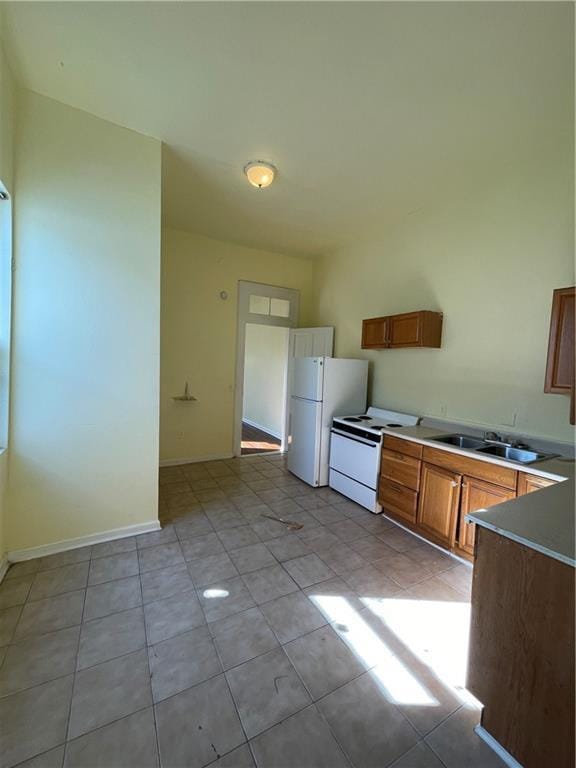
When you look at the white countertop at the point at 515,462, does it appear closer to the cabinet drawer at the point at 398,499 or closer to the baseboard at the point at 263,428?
the cabinet drawer at the point at 398,499

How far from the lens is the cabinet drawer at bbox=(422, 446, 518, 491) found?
2.11 meters

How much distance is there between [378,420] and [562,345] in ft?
6.23

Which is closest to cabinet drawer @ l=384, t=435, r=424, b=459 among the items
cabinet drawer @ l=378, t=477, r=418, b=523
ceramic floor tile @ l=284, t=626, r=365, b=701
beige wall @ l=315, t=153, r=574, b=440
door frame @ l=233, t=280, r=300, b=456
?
cabinet drawer @ l=378, t=477, r=418, b=523

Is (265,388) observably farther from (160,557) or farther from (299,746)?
(299,746)

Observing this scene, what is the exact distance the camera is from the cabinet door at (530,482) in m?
1.94

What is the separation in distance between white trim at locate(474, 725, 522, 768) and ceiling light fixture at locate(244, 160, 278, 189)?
3570 mm

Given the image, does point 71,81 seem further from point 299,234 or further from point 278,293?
point 278,293

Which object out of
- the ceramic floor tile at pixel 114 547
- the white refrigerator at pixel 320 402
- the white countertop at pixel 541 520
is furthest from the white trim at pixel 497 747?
the white refrigerator at pixel 320 402

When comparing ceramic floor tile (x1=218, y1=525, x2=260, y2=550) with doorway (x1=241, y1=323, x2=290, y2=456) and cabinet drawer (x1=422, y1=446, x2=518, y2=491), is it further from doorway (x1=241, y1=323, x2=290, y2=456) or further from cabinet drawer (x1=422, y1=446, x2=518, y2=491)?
doorway (x1=241, y1=323, x2=290, y2=456)

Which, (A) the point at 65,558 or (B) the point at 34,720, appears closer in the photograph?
(B) the point at 34,720

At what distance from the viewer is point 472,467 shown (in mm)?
2307

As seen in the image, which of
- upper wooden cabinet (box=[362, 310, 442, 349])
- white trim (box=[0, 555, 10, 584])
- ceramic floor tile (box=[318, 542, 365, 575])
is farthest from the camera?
upper wooden cabinet (box=[362, 310, 442, 349])

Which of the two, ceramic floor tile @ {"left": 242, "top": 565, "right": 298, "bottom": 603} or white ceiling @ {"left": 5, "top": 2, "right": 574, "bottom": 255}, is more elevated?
white ceiling @ {"left": 5, "top": 2, "right": 574, "bottom": 255}

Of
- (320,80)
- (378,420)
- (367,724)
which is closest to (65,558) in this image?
(367,724)
